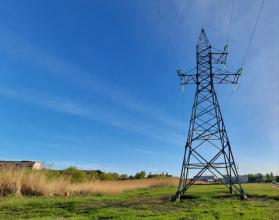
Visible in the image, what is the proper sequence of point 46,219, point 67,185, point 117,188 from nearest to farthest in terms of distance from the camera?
point 46,219
point 67,185
point 117,188

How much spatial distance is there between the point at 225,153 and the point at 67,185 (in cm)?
1250

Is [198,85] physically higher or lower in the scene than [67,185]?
higher

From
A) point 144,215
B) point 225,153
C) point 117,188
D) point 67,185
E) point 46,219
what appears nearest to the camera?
point 46,219

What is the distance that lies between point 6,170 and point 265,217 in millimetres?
17421

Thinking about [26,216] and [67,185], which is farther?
[67,185]

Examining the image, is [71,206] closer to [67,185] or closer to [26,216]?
[26,216]

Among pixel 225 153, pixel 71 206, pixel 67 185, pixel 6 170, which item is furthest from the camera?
pixel 67 185

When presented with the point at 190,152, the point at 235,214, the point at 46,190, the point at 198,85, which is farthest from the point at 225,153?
the point at 46,190

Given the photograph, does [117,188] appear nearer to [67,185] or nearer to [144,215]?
[67,185]

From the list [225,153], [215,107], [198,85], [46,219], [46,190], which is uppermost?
[198,85]

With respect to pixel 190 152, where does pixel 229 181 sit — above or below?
below

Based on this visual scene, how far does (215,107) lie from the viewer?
22.3 metres

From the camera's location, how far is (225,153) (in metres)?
21.6

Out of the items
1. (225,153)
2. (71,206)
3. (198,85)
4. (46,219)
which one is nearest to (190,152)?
(225,153)
